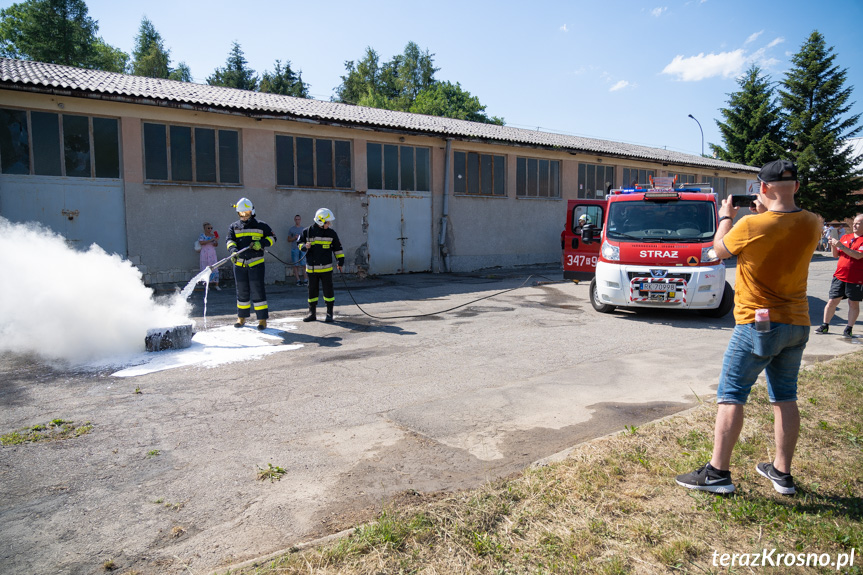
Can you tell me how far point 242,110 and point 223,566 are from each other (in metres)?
14.5

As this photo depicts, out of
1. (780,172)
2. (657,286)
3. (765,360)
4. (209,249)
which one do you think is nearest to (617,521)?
(765,360)

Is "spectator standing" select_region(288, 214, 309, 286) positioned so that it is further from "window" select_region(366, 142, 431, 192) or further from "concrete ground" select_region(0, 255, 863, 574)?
"concrete ground" select_region(0, 255, 863, 574)

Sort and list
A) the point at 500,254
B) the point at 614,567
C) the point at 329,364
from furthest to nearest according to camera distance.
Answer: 1. the point at 500,254
2. the point at 329,364
3. the point at 614,567

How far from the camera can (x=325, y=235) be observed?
1013 cm

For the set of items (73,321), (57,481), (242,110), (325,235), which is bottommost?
(57,481)

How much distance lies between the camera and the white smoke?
300 inches

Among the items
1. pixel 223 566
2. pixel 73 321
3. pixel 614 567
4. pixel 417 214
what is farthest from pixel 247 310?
pixel 417 214

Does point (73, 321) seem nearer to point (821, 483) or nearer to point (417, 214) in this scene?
point (821, 483)

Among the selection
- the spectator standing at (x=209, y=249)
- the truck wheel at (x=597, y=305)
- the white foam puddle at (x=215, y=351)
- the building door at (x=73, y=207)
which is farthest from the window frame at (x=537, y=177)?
the white foam puddle at (x=215, y=351)

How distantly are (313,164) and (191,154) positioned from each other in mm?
3614

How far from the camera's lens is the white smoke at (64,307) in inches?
300

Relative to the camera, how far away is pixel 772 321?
3.45m

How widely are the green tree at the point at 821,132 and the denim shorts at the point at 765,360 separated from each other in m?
43.5

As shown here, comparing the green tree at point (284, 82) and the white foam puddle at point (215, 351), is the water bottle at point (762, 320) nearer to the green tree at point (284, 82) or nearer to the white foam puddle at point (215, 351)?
the white foam puddle at point (215, 351)
